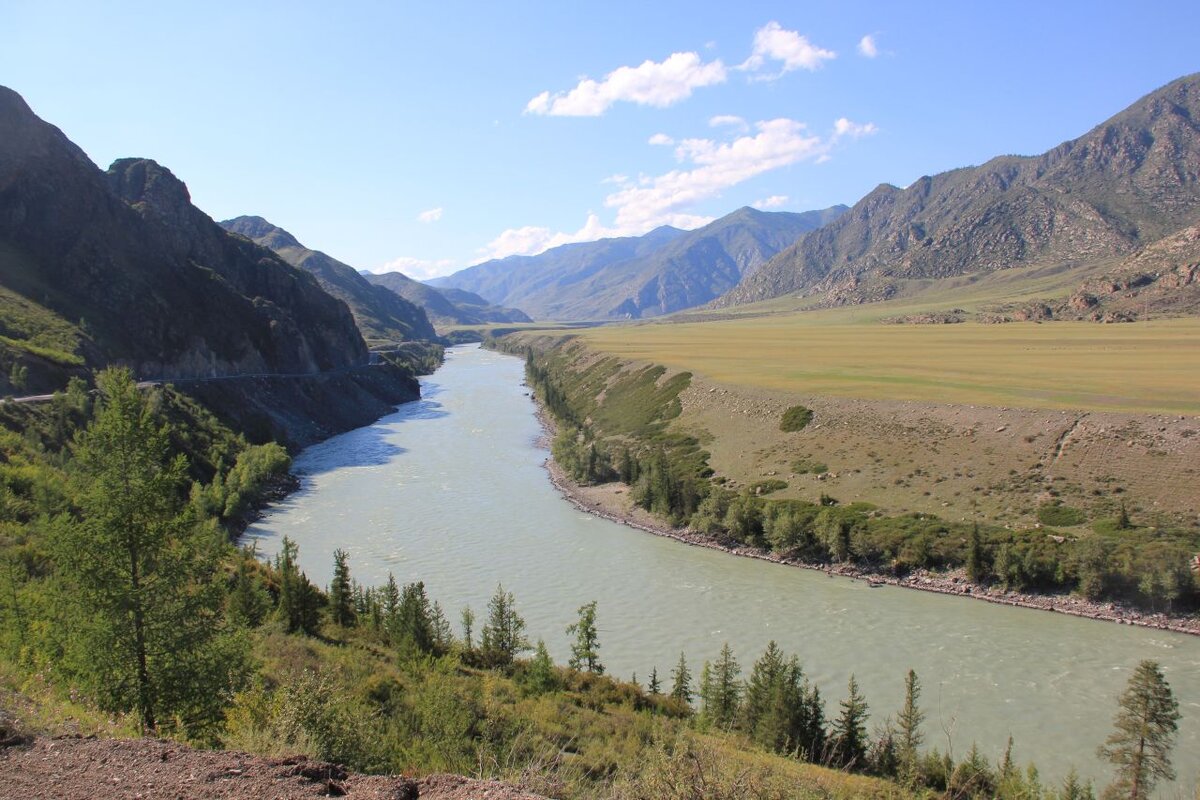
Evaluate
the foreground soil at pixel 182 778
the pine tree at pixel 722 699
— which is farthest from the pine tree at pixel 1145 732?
the foreground soil at pixel 182 778

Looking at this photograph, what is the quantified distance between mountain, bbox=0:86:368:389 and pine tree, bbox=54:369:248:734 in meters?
55.3

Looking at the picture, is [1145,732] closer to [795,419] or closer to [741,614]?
[741,614]

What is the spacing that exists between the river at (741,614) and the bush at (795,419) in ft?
58.0

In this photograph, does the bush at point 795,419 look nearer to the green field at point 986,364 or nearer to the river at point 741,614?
the green field at point 986,364

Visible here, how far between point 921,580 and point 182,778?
34.6 m

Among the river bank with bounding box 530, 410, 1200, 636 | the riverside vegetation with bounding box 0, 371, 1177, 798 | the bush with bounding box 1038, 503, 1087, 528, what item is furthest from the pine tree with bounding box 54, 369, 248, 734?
the bush with bounding box 1038, 503, 1087, 528

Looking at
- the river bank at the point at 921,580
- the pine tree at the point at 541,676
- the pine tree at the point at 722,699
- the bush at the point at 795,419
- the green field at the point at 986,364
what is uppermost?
the green field at the point at 986,364

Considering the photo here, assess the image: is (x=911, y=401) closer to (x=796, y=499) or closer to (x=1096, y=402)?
(x=1096, y=402)

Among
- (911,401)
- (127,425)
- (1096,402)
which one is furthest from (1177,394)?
(127,425)

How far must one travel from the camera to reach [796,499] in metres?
43.6

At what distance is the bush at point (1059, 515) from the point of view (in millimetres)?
35219

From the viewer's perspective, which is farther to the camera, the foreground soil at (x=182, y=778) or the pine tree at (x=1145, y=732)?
the pine tree at (x=1145, y=732)

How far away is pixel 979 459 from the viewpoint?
1684 inches

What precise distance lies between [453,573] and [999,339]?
9821 centimetres
